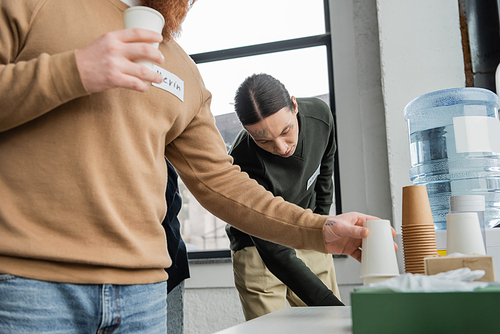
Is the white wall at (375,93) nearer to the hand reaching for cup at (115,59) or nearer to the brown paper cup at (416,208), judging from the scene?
the brown paper cup at (416,208)

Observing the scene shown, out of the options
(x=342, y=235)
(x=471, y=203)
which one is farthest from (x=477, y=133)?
(x=342, y=235)

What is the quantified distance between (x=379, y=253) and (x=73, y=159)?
0.49 m

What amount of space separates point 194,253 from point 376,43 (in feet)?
5.21

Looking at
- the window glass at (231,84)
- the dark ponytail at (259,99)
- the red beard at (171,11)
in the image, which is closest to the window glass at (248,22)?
the window glass at (231,84)

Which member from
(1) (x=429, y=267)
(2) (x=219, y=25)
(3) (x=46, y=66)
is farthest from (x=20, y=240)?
(2) (x=219, y=25)

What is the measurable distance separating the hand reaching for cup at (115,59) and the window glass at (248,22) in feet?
7.05

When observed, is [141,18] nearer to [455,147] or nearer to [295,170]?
[295,170]

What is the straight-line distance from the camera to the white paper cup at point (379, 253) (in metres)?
0.66

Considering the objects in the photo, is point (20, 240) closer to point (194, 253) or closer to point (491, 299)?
point (491, 299)

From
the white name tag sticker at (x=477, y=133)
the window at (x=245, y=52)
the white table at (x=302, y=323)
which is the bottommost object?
the white table at (x=302, y=323)

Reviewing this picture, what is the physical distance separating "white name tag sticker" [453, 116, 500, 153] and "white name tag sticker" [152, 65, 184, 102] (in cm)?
96

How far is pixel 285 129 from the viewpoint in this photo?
5.03 feet

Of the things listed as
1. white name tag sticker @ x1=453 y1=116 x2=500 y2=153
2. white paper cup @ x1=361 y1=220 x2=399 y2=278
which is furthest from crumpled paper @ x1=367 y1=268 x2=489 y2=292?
white name tag sticker @ x1=453 y1=116 x2=500 y2=153

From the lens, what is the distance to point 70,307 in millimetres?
620
